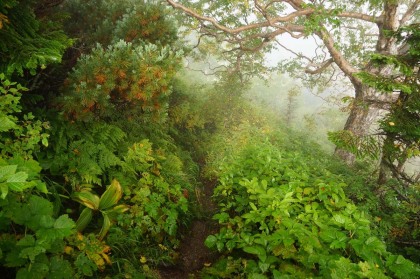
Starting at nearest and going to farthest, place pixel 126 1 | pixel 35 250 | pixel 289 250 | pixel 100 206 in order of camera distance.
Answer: pixel 35 250 → pixel 289 250 → pixel 100 206 → pixel 126 1

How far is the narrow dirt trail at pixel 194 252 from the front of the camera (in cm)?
413

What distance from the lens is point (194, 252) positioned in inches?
185

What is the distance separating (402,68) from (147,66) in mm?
4315

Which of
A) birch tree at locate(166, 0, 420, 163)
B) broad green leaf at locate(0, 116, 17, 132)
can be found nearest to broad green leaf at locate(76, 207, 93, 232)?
broad green leaf at locate(0, 116, 17, 132)

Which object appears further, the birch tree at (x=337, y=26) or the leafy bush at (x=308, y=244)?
the birch tree at (x=337, y=26)

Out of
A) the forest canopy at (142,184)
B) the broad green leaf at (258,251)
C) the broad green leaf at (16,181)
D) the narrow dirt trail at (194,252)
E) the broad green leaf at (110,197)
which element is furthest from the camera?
the narrow dirt trail at (194,252)

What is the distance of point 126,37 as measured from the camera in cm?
528

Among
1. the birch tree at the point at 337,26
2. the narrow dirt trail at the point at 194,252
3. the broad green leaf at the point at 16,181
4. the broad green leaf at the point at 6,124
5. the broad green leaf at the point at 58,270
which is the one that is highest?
the birch tree at the point at 337,26

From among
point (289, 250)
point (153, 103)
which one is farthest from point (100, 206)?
point (289, 250)

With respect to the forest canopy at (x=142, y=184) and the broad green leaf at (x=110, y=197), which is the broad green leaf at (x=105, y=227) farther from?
the broad green leaf at (x=110, y=197)

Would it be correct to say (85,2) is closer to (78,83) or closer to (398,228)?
(78,83)

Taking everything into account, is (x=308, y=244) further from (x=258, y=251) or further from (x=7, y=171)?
Answer: (x=7, y=171)

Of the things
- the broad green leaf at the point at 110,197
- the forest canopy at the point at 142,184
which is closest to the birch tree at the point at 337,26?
the forest canopy at the point at 142,184

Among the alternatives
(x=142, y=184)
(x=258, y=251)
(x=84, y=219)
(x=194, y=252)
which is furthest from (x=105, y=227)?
(x=258, y=251)
